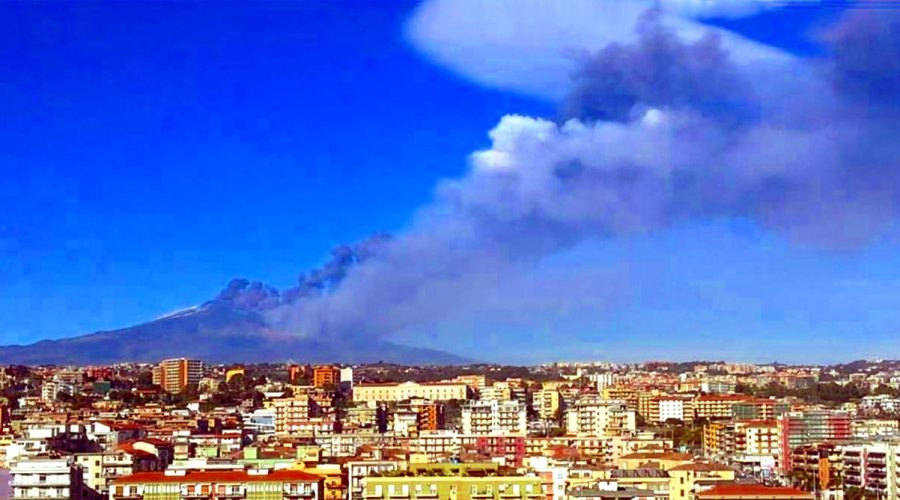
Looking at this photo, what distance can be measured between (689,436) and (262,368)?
2314cm

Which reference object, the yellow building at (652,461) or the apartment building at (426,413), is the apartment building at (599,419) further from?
the yellow building at (652,461)

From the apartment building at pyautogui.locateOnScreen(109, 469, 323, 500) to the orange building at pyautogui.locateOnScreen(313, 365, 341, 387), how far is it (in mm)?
25468

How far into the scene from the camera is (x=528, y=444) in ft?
53.6

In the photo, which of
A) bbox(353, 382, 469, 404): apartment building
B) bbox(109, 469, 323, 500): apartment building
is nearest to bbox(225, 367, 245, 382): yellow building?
bbox(353, 382, 469, 404): apartment building

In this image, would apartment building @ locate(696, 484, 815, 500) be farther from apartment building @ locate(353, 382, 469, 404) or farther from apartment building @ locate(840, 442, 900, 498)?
apartment building @ locate(353, 382, 469, 404)

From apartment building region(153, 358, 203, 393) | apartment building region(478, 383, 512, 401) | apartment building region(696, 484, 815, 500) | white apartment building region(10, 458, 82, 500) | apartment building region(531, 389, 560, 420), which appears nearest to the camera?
apartment building region(696, 484, 815, 500)

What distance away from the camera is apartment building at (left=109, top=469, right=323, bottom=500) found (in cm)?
965

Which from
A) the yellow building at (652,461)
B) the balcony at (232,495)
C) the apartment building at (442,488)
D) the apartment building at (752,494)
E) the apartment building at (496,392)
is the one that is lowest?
the yellow building at (652,461)

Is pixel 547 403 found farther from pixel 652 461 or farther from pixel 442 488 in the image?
pixel 442 488

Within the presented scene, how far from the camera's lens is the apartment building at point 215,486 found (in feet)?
31.7

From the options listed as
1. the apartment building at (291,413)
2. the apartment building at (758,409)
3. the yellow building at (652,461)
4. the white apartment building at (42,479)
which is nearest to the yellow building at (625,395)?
the apartment building at (758,409)

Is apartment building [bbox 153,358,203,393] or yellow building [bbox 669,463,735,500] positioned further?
apartment building [bbox 153,358,203,393]

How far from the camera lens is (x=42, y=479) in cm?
954

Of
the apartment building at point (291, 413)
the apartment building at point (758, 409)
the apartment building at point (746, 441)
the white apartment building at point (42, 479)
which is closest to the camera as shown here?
the white apartment building at point (42, 479)
